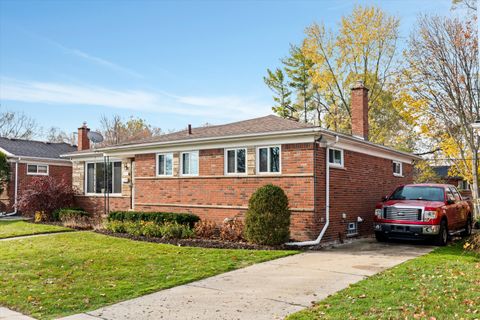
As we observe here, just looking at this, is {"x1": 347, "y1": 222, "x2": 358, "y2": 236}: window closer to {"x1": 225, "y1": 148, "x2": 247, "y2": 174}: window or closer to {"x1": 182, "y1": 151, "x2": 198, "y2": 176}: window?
{"x1": 225, "y1": 148, "x2": 247, "y2": 174}: window

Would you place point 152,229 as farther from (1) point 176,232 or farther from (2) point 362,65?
(2) point 362,65

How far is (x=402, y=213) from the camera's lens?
12.4m

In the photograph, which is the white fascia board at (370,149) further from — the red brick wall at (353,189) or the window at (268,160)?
the window at (268,160)

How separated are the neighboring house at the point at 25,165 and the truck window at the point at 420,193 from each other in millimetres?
19117

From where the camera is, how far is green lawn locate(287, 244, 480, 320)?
5570 millimetres

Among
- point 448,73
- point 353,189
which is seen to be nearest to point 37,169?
point 353,189

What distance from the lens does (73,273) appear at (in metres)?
8.68

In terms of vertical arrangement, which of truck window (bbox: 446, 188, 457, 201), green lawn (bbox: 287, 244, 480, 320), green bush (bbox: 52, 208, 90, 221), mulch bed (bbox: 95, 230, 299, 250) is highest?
truck window (bbox: 446, 188, 457, 201)

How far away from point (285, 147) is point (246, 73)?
36.8ft

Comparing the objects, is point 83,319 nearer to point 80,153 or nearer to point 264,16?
point 264,16

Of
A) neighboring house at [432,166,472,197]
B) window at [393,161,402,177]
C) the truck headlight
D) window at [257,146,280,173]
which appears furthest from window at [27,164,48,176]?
neighboring house at [432,166,472,197]

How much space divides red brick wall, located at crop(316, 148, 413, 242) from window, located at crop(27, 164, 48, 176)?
62.2 ft

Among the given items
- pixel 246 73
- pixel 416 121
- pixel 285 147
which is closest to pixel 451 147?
pixel 416 121

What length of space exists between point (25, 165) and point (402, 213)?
21125mm
